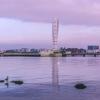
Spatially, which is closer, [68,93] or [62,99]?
[62,99]

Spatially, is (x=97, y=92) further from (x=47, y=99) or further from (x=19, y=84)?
(x=19, y=84)

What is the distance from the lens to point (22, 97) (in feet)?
128

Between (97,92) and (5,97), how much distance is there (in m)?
10.4

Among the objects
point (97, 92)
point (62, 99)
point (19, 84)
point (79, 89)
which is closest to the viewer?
point (62, 99)

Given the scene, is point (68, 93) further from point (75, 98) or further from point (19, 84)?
point (19, 84)

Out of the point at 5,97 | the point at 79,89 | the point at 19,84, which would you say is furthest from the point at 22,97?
the point at 19,84

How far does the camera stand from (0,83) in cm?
5366

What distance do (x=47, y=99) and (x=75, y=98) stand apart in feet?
9.08

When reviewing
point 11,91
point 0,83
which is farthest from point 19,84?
point 11,91

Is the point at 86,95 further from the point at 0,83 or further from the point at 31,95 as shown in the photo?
the point at 0,83

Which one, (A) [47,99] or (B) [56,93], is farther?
(B) [56,93]

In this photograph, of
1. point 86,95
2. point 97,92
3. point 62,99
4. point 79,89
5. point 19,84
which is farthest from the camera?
point 19,84

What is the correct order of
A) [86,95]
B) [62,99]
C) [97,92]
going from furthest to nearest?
[97,92] → [86,95] → [62,99]

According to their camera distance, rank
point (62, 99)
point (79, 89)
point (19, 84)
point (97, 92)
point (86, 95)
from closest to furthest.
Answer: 1. point (62, 99)
2. point (86, 95)
3. point (97, 92)
4. point (79, 89)
5. point (19, 84)
